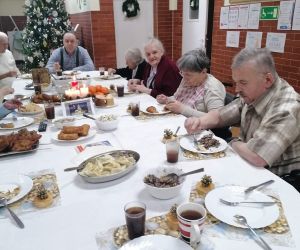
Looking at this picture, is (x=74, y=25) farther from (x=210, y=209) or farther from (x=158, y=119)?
(x=210, y=209)

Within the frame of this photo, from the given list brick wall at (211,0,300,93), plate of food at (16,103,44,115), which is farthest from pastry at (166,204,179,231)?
brick wall at (211,0,300,93)

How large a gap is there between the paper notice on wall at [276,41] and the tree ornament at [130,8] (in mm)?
2906

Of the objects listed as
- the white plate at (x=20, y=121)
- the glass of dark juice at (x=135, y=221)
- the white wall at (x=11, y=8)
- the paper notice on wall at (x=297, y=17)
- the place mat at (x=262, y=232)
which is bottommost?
the white plate at (x=20, y=121)

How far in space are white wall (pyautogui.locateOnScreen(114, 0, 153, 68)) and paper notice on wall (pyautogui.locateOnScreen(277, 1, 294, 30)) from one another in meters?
2.87

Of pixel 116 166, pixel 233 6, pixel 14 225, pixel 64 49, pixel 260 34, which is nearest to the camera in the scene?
pixel 14 225

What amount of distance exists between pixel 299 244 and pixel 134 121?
1.33m

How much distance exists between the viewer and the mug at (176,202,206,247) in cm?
81

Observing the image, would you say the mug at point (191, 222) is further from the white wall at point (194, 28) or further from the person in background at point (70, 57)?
the white wall at point (194, 28)

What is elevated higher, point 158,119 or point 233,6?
point 233,6

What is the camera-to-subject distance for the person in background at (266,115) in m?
1.35

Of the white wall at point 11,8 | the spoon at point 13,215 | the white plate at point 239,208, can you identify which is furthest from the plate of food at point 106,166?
the white wall at point 11,8

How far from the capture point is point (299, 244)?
33.8 inches

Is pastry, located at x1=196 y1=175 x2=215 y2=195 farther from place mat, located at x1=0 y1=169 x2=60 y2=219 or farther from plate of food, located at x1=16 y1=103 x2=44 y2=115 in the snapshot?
plate of food, located at x1=16 y1=103 x2=44 y2=115

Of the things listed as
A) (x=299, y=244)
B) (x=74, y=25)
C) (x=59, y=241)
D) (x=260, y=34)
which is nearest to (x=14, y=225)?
(x=59, y=241)
